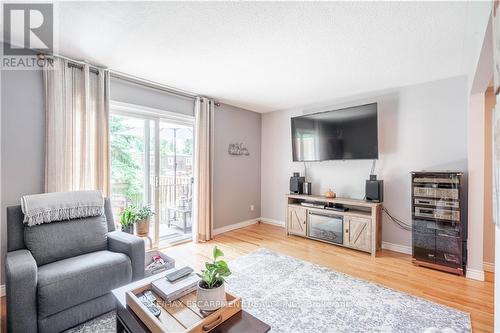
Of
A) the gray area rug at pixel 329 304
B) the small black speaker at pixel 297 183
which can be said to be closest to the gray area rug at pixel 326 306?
the gray area rug at pixel 329 304

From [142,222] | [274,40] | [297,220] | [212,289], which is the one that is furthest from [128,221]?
[297,220]

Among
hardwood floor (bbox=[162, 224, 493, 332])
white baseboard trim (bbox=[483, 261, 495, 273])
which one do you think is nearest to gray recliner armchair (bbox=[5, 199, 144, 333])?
hardwood floor (bbox=[162, 224, 493, 332])

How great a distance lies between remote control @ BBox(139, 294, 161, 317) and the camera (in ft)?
4.27

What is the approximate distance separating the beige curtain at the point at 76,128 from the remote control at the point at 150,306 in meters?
1.75

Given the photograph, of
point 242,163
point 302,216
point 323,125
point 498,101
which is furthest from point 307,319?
point 242,163

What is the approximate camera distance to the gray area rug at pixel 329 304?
1844 mm

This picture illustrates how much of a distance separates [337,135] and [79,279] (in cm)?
357

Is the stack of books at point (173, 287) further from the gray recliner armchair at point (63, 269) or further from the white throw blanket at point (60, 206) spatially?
the white throw blanket at point (60, 206)

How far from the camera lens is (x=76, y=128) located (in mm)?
2594

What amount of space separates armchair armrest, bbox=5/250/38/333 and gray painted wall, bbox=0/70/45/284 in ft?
3.42

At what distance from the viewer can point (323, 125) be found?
12.7 ft

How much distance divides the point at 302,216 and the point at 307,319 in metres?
2.14

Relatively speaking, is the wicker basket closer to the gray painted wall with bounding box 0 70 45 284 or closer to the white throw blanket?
the white throw blanket

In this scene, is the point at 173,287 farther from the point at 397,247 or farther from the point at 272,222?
the point at 272,222
